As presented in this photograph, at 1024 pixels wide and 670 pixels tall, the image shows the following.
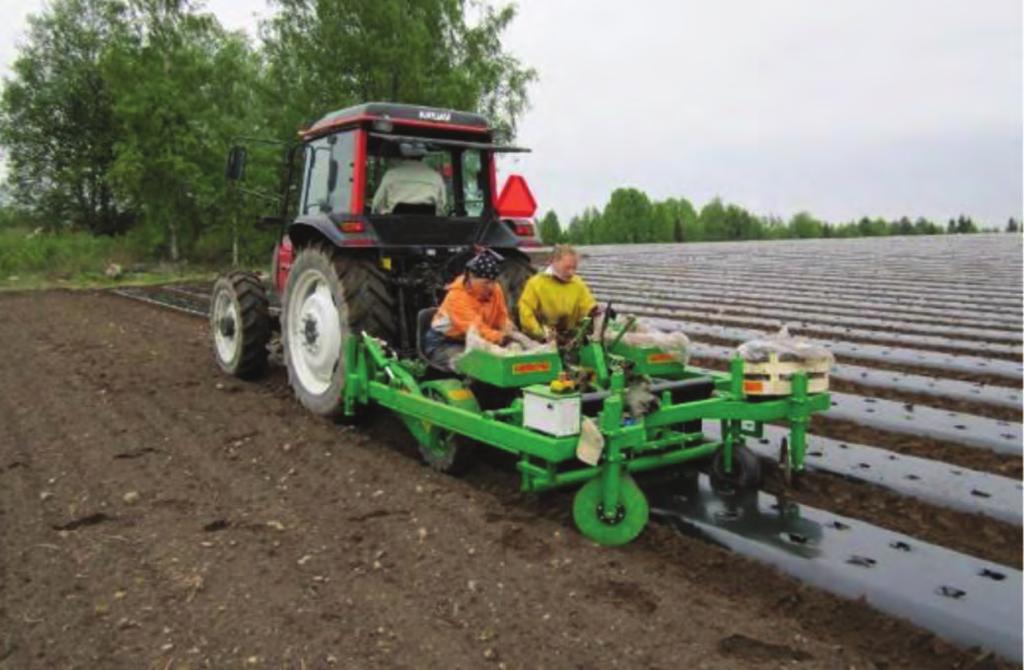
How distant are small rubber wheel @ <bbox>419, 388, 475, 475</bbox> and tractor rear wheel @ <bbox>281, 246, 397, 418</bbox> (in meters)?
0.88

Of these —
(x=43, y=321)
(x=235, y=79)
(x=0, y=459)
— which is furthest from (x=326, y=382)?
(x=235, y=79)

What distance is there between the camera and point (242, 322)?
6.90 meters

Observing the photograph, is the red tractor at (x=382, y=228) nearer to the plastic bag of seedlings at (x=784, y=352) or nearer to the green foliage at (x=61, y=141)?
the plastic bag of seedlings at (x=784, y=352)

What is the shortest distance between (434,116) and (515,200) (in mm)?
1359

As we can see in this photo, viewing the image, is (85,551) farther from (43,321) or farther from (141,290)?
(141,290)

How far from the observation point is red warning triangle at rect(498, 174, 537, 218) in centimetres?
658

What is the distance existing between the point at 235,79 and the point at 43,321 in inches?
579

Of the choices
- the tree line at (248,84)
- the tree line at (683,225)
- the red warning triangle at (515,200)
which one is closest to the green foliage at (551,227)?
the tree line at (683,225)

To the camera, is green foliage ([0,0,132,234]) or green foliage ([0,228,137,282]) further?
green foliage ([0,0,132,234])

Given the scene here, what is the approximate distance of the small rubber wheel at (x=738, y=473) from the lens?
4340 mm

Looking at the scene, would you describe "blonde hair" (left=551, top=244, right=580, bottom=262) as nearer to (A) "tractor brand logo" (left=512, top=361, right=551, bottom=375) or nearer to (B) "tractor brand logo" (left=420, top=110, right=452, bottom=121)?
(A) "tractor brand logo" (left=512, top=361, right=551, bottom=375)

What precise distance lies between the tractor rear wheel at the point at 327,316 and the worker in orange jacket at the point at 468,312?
0.56 meters

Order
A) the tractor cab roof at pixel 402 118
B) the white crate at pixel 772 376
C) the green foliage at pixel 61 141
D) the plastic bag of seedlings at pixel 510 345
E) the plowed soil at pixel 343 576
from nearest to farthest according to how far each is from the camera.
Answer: the plowed soil at pixel 343 576, the white crate at pixel 772 376, the plastic bag of seedlings at pixel 510 345, the tractor cab roof at pixel 402 118, the green foliage at pixel 61 141

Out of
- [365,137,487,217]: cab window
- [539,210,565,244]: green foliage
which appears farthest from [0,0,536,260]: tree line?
[539,210,565,244]: green foliage
